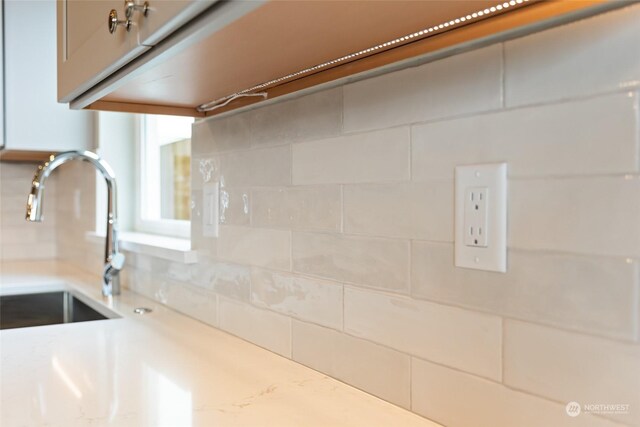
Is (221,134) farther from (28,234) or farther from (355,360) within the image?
(28,234)

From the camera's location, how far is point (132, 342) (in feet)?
4.14

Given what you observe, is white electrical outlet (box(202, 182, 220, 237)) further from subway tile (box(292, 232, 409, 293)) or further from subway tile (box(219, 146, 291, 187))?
subway tile (box(292, 232, 409, 293))

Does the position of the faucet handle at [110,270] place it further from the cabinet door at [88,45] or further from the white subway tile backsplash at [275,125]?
the cabinet door at [88,45]

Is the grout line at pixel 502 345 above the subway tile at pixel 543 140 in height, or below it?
below

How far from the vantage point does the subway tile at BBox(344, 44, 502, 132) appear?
70 centimetres

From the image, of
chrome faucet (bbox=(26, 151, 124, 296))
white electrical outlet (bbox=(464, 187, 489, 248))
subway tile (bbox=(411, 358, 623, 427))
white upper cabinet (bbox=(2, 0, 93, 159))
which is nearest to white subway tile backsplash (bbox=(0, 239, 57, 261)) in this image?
white upper cabinet (bbox=(2, 0, 93, 159))

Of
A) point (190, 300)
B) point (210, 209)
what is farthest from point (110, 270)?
point (210, 209)

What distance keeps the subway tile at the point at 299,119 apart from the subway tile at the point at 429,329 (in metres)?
0.28

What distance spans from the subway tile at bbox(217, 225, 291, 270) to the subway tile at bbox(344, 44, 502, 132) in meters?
0.30

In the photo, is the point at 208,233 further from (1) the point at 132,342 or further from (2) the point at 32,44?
(2) the point at 32,44

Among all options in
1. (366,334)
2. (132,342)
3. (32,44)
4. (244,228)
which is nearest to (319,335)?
(366,334)

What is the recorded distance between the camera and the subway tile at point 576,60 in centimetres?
56

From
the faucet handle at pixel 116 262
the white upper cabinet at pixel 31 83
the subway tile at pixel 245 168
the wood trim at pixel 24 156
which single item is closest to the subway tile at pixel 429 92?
the subway tile at pixel 245 168

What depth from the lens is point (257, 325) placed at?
3.97 feet
